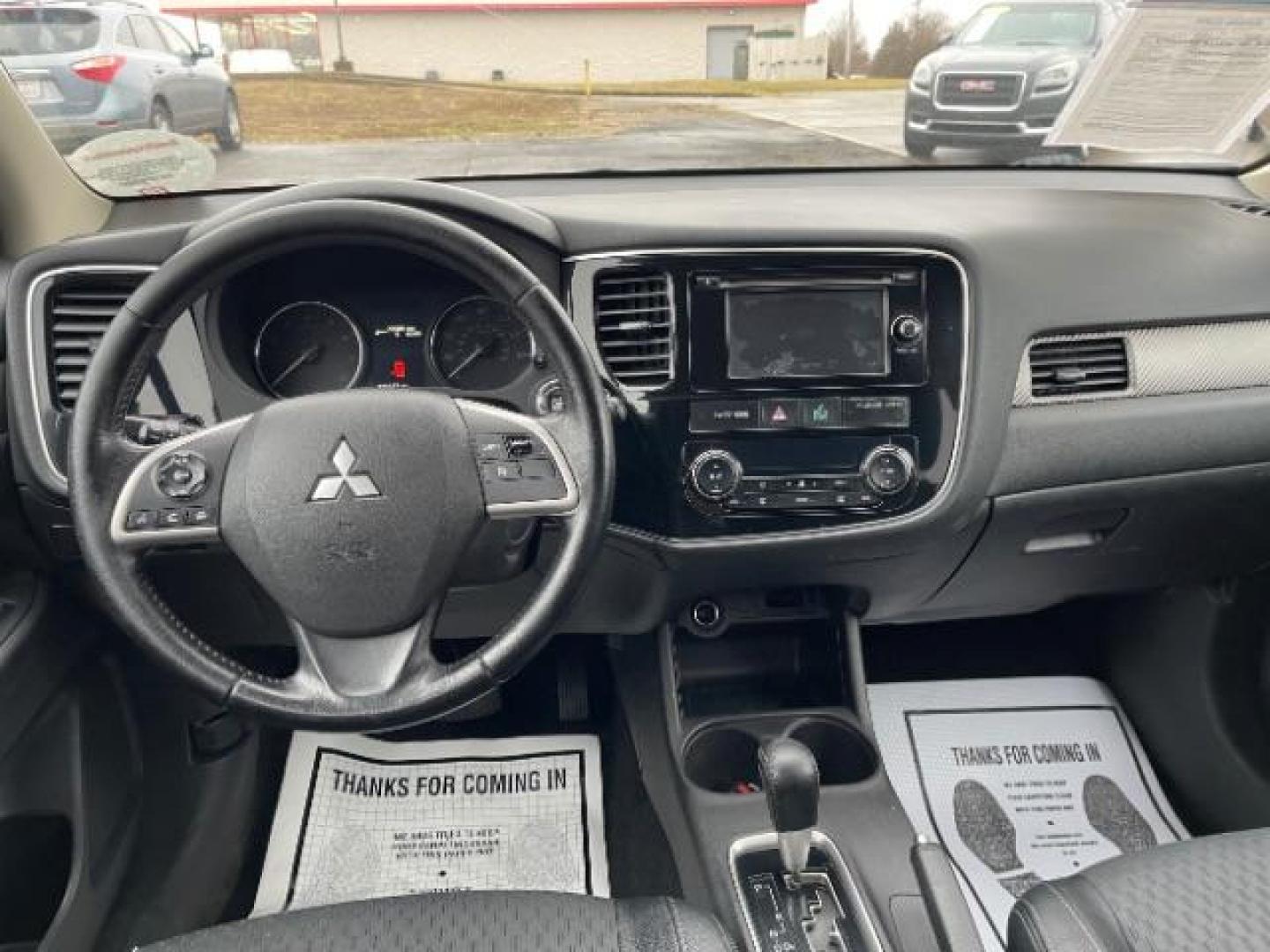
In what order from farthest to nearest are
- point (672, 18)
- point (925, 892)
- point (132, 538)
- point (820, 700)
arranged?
1. point (820, 700)
2. point (672, 18)
3. point (925, 892)
4. point (132, 538)

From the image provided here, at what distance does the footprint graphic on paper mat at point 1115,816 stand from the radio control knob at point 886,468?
0.84 m

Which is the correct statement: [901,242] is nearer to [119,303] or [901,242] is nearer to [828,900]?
[828,900]

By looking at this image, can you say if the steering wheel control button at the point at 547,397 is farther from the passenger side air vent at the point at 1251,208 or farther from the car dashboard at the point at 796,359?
the passenger side air vent at the point at 1251,208

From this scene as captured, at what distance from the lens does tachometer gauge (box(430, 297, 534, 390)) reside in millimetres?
1428

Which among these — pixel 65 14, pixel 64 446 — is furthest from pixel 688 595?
pixel 65 14

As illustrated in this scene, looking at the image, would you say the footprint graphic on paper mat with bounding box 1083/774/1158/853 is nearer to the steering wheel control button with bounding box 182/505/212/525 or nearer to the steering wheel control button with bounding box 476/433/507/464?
the steering wheel control button with bounding box 476/433/507/464

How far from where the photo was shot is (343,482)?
114 centimetres

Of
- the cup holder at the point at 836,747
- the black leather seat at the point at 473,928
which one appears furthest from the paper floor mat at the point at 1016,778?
the black leather seat at the point at 473,928

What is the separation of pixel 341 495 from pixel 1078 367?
1.05 meters

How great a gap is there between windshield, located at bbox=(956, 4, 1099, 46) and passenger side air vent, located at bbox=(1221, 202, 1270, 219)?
→ 407mm

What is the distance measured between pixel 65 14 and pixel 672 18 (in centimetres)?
83

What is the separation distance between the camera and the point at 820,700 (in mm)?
1855

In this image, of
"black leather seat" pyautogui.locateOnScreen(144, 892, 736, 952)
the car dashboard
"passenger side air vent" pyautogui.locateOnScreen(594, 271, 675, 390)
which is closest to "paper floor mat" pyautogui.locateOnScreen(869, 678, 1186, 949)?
the car dashboard

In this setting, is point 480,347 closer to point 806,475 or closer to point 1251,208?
point 806,475
